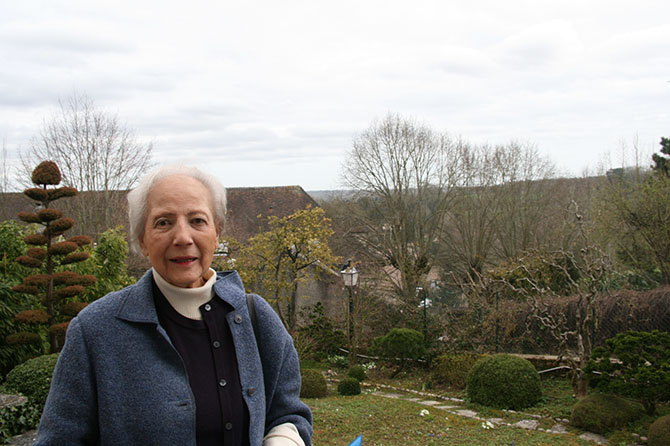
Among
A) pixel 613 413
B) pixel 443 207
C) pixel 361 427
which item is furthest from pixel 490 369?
pixel 443 207

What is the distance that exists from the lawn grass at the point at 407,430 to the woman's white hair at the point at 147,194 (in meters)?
5.72

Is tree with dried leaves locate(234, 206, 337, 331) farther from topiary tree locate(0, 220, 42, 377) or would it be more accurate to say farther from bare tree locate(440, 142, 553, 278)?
bare tree locate(440, 142, 553, 278)

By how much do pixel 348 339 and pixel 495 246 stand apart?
14317 millimetres

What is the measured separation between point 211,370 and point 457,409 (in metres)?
8.51

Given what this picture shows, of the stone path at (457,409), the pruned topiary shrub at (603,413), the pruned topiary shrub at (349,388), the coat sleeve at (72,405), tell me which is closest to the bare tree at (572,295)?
the pruned topiary shrub at (603,413)

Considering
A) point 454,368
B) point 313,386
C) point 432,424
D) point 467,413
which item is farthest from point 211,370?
point 454,368

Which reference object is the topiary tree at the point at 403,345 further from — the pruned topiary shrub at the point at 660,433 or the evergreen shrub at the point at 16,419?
the evergreen shrub at the point at 16,419

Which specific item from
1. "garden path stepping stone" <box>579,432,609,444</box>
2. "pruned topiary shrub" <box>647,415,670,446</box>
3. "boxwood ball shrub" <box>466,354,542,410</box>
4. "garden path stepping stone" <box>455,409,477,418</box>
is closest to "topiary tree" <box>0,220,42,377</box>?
"garden path stepping stone" <box>455,409,477,418</box>

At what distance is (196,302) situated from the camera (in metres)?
1.63

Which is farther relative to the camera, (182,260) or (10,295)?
(10,295)

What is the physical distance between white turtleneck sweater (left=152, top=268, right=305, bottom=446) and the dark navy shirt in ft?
0.05

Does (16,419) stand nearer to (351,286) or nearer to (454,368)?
(454,368)

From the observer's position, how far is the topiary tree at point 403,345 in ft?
41.5

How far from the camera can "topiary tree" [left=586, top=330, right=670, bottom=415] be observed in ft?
24.6
